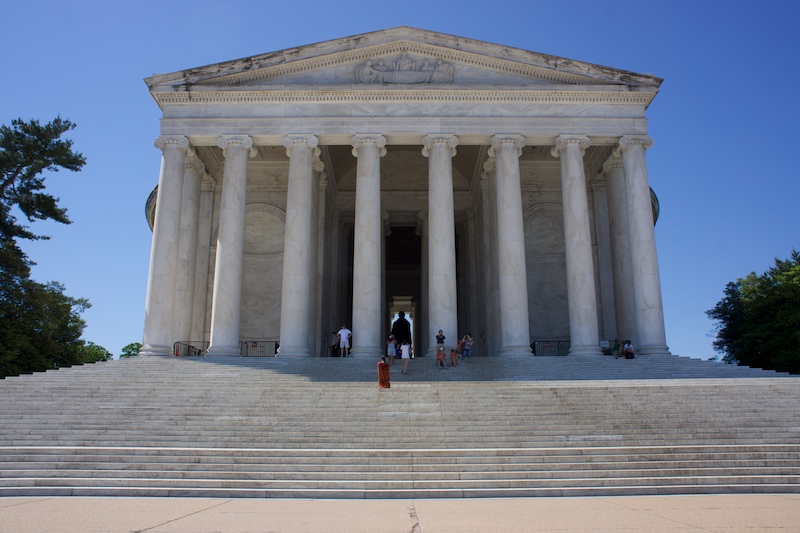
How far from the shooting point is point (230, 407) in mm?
22375

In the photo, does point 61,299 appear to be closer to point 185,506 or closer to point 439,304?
point 439,304

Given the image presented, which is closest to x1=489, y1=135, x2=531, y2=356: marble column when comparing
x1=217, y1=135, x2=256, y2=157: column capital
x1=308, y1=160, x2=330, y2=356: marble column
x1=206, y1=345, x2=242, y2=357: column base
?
x1=308, y1=160, x2=330, y2=356: marble column

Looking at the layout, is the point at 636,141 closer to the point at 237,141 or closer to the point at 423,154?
the point at 423,154

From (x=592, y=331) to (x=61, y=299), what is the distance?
40.6m

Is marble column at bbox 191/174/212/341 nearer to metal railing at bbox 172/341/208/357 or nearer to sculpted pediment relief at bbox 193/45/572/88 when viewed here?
metal railing at bbox 172/341/208/357

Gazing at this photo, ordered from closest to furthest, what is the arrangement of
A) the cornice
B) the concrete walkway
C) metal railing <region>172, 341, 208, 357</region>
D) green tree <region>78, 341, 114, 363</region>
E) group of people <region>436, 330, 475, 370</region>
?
the concrete walkway
group of people <region>436, 330, 475, 370</region>
metal railing <region>172, 341, 208, 357</region>
the cornice
green tree <region>78, 341, 114, 363</region>

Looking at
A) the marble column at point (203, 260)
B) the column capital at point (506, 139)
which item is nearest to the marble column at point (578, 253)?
the column capital at point (506, 139)

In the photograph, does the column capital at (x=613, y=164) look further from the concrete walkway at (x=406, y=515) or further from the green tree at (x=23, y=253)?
the green tree at (x=23, y=253)

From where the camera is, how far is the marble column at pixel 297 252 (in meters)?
34.9

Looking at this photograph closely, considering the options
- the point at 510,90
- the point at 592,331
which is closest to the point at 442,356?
the point at 592,331

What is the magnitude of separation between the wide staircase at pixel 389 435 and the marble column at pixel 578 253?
6.88m

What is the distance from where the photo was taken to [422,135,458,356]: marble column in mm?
34750

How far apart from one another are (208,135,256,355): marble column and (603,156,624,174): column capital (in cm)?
2200

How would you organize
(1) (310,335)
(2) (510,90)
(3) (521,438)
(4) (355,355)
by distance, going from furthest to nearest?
(1) (310,335), (2) (510,90), (4) (355,355), (3) (521,438)
